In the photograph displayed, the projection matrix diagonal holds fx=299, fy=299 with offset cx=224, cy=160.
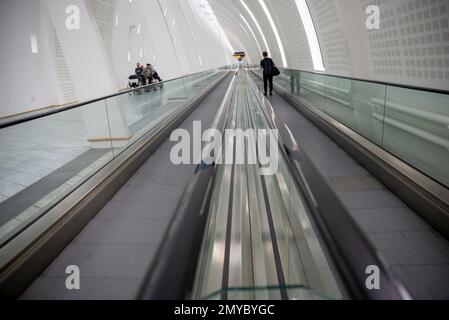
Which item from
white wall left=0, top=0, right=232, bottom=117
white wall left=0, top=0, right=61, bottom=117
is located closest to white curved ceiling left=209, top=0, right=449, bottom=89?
white wall left=0, top=0, right=232, bottom=117

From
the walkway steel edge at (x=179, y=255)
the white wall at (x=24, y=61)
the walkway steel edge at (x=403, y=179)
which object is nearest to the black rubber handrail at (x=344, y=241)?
the walkway steel edge at (x=179, y=255)

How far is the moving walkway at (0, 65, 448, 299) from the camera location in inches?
69.0

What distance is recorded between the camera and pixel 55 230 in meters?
3.12

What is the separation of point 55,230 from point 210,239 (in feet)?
5.33

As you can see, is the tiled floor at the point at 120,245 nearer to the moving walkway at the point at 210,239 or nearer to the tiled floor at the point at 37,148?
the moving walkway at the point at 210,239

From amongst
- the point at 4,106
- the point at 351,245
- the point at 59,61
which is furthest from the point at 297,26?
the point at 351,245

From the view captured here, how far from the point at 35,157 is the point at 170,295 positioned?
11.3 feet

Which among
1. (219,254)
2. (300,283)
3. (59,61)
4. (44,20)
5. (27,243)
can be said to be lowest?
(300,283)

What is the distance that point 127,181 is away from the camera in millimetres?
5051

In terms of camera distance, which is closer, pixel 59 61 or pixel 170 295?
pixel 170 295

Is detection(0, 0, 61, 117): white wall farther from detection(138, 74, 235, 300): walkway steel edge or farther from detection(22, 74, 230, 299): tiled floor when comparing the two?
detection(138, 74, 235, 300): walkway steel edge

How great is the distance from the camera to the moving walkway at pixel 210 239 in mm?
1753

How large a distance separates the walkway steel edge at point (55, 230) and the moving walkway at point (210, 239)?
1 centimetres
